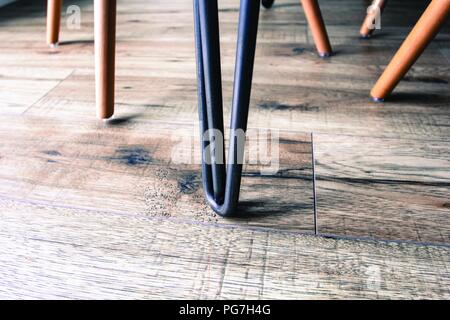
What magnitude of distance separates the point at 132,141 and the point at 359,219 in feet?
1.06

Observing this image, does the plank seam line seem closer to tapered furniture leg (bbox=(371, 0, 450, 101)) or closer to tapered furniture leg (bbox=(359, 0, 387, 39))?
tapered furniture leg (bbox=(371, 0, 450, 101))

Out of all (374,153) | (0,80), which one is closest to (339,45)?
(374,153)

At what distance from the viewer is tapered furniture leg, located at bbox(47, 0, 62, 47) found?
35.3 inches

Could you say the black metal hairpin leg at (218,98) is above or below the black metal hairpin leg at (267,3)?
above

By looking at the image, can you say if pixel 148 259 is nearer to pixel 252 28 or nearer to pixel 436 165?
pixel 252 28

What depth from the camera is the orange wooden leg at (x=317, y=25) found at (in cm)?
85

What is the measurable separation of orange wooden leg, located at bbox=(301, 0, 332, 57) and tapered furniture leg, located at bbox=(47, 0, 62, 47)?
0.52 m

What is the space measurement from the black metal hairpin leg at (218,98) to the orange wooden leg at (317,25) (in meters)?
0.51

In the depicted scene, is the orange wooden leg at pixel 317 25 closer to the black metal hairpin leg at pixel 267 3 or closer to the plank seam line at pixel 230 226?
the black metal hairpin leg at pixel 267 3

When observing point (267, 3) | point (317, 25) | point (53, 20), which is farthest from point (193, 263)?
point (267, 3)

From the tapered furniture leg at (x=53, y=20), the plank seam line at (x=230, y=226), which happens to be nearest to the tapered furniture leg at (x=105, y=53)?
the plank seam line at (x=230, y=226)

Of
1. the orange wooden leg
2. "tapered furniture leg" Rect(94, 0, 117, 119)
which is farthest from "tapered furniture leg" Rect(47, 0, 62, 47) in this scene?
the orange wooden leg

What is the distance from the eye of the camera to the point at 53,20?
0.92 metres

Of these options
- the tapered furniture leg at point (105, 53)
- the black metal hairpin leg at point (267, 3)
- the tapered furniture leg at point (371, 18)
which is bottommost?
the black metal hairpin leg at point (267, 3)
